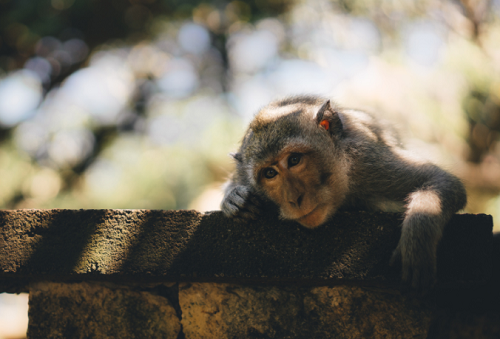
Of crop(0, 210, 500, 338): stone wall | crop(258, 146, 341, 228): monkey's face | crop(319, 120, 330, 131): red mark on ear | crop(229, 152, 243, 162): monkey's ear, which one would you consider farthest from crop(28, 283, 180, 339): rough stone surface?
crop(319, 120, 330, 131): red mark on ear

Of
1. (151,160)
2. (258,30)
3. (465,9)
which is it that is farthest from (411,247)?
(465,9)

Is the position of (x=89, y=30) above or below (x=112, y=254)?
below

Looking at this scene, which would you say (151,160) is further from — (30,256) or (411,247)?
(411,247)

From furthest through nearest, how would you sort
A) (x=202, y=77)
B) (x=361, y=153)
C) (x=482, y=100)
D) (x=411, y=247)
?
(x=202, y=77) < (x=482, y=100) < (x=361, y=153) < (x=411, y=247)

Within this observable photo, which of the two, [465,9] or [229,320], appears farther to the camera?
[465,9]

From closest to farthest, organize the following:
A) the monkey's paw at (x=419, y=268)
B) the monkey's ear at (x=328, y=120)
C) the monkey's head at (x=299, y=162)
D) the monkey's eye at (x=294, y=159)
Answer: the monkey's paw at (x=419, y=268) < the monkey's head at (x=299, y=162) < the monkey's eye at (x=294, y=159) < the monkey's ear at (x=328, y=120)

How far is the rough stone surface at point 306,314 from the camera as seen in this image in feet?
6.37

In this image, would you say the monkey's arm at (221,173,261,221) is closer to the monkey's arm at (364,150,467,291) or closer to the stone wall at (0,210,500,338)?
the stone wall at (0,210,500,338)

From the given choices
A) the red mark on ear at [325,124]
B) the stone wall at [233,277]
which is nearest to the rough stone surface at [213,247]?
the stone wall at [233,277]

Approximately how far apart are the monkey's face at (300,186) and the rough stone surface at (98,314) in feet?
2.84

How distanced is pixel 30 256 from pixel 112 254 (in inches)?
17.8

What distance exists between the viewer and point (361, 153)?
7.52 feet

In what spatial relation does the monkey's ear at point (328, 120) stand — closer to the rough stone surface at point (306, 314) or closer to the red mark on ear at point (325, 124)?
the red mark on ear at point (325, 124)

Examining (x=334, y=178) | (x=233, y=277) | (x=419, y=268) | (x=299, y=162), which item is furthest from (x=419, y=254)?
(x=233, y=277)
